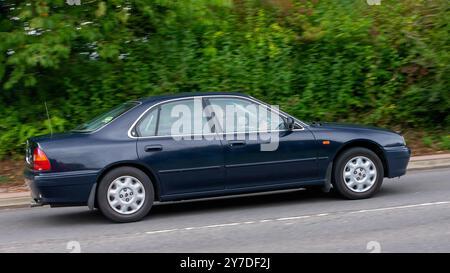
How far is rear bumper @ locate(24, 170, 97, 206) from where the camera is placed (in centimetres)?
846

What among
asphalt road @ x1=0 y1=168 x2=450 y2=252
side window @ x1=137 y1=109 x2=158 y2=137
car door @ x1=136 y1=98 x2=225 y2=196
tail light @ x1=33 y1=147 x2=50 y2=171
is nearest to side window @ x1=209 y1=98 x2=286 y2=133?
car door @ x1=136 y1=98 x2=225 y2=196

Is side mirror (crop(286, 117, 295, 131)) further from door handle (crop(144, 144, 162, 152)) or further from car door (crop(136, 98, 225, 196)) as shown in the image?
door handle (crop(144, 144, 162, 152))

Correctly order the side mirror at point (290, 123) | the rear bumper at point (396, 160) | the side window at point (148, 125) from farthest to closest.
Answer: the rear bumper at point (396, 160) < the side mirror at point (290, 123) < the side window at point (148, 125)

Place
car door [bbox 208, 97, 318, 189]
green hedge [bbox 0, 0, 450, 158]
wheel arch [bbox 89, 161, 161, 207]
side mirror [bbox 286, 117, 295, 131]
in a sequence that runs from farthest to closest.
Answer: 1. green hedge [bbox 0, 0, 450, 158]
2. side mirror [bbox 286, 117, 295, 131]
3. car door [bbox 208, 97, 318, 189]
4. wheel arch [bbox 89, 161, 161, 207]

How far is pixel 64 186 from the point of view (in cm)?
848

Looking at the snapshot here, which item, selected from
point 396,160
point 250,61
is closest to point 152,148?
point 396,160

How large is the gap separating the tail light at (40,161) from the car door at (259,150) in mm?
2150

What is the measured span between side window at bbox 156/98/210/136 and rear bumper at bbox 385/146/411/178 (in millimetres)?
2525

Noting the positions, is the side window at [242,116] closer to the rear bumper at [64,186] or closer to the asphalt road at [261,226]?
the asphalt road at [261,226]

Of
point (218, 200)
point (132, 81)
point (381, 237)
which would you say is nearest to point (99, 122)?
point (218, 200)

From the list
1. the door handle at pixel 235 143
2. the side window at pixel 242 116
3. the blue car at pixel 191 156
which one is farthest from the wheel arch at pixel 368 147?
the door handle at pixel 235 143

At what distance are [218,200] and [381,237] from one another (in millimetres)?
3312

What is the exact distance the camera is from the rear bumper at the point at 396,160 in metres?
9.61

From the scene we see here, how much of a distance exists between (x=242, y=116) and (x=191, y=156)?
34.2 inches
